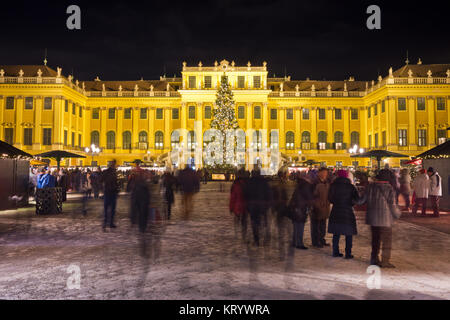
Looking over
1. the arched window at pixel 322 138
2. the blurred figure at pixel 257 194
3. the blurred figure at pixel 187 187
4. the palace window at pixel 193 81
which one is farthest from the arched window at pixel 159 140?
the blurred figure at pixel 257 194

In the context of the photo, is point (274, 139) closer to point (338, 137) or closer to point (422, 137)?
point (338, 137)

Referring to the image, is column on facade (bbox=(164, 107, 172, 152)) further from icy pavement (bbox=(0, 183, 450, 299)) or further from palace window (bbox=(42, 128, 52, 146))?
icy pavement (bbox=(0, 183, 450, 299))

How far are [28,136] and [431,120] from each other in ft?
163

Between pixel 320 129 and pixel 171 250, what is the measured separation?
52.4 metres

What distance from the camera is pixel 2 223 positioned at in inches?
458

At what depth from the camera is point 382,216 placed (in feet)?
21.5

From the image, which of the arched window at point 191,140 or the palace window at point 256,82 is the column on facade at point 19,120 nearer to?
the arched window at point 191,140

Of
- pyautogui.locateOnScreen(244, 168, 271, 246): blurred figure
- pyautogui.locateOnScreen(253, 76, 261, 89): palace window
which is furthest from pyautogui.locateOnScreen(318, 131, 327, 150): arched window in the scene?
pyautogui.locateOnScreen(244, 168, 271, 246): blurred figure

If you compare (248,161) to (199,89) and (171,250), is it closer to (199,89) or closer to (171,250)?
(199,89)

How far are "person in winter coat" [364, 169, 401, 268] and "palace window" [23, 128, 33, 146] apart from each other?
165ft

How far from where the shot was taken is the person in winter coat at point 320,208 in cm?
809

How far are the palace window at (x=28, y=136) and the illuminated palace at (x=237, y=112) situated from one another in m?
0.12

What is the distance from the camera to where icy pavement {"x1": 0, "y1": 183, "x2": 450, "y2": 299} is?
201 inches

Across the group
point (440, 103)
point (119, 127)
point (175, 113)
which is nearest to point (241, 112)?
point (175, 113)
